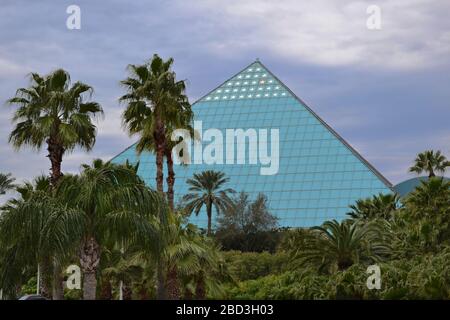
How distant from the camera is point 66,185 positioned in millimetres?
22375

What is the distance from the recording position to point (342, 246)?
33.1 meters

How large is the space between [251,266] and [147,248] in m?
27.7

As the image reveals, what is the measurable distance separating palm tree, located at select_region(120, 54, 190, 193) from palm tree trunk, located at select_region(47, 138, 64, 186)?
4.22m

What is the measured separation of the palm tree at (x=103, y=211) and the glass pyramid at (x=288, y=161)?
4855 centimetres

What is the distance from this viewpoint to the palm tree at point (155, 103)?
32062mm

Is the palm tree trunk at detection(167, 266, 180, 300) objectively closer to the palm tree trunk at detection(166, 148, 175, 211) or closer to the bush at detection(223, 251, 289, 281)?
the palm tree trunk at detection(166, 148, 175, 211)

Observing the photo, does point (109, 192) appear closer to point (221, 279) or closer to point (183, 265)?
point (183, 265)

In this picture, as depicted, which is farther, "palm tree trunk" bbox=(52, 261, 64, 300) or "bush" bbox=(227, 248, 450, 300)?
"bush" bbox=(227, 248, 450, 300)

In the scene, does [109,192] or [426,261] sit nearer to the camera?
[109,192]

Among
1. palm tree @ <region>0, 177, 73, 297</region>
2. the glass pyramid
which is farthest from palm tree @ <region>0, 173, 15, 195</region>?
palm tree @ <region>0, 177, 73, 297</region>

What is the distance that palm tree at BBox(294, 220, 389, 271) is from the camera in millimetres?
33031

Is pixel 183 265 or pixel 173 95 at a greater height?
pixel 173 95
